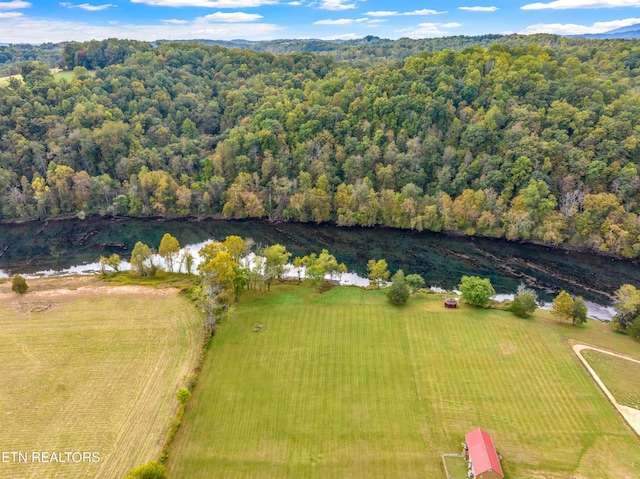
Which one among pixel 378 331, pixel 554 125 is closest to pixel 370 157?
pixel 554 125

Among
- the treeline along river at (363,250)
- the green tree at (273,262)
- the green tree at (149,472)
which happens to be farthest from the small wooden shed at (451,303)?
the green tree at (149,472)

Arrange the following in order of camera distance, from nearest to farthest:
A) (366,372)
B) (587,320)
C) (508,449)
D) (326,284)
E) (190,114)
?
(508,449) < (366,372) < (587,320) < (326,284) < (190,114)

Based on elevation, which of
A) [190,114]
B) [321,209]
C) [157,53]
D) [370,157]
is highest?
[157,53]

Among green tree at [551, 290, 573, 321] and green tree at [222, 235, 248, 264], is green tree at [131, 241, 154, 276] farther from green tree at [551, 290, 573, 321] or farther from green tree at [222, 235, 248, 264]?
green tree at [551, 290, 573, 321]

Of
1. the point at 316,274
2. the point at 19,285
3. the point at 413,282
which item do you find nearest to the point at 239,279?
the point at 316,274

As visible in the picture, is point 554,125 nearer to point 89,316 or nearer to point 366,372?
point 366,372

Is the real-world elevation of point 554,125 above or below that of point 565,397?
above

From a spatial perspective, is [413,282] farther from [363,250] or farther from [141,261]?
[141,261]
